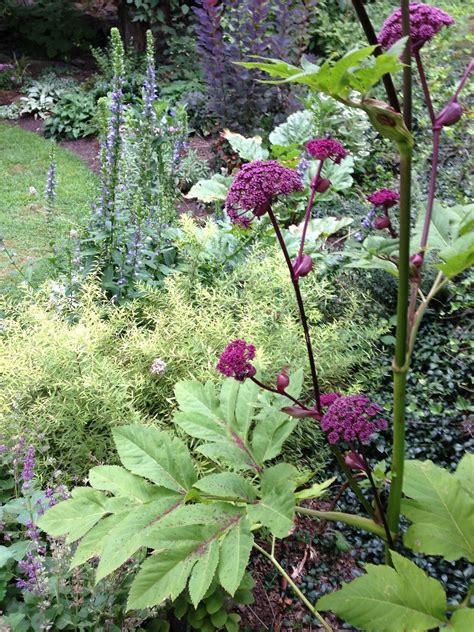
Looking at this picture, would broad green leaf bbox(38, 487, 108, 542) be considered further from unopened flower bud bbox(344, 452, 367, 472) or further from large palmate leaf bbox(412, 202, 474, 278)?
large palmate leaf bbox(412, 202, 474, 278)

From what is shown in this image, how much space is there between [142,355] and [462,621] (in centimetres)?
197

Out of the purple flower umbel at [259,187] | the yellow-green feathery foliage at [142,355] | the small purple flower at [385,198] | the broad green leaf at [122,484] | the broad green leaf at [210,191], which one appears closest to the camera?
the purple flower umbel at [259,187]

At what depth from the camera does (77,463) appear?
259cm

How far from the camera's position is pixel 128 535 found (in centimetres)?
141

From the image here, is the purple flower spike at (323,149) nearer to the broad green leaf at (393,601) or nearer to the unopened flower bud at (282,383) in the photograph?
the unopened flower bud at (282,383)

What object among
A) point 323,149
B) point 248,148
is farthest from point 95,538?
point 248,148

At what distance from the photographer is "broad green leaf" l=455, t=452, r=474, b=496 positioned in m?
1.55

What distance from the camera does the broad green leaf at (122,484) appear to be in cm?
157

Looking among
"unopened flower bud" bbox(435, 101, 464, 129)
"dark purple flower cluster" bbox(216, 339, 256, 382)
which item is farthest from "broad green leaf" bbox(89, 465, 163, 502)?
"unopened flower bud" bbox(435, 101, 464, 129)

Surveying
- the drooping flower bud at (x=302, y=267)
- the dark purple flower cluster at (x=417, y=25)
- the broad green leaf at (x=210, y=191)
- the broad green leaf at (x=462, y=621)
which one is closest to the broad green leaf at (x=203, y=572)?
the broad green leaf at (x=462, y=621)

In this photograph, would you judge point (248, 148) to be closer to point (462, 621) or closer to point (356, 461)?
point (356, 461)

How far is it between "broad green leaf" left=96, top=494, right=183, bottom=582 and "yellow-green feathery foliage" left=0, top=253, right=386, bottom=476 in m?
0.88

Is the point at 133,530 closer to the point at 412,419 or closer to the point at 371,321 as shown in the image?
the point at 412,419

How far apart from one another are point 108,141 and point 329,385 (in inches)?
70.6
